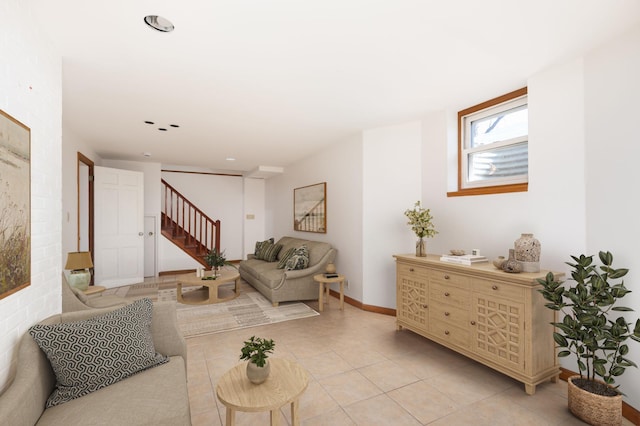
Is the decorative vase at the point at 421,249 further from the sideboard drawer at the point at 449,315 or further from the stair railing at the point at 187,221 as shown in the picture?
the stair railing at the point at 187,221

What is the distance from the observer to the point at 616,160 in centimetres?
216

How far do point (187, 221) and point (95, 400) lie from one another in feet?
22.2

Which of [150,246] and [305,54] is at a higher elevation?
[305,54]

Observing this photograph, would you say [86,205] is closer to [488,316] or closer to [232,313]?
[232,313]

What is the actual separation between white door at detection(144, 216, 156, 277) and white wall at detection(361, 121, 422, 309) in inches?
196

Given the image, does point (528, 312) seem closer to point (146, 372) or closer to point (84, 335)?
point (146, 372)

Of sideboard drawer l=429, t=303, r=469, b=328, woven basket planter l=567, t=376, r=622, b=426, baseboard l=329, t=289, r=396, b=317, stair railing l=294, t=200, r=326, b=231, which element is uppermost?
stair railing l=294, t=200, r=326, b=231

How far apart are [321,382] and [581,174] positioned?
266 cm

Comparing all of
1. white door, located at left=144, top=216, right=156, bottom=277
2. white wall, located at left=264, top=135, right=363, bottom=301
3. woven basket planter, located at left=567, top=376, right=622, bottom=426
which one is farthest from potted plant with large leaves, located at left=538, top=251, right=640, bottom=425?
white door, located at left=144, top=216, right=156, bottom=277

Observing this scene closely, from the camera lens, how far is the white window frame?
295 cm

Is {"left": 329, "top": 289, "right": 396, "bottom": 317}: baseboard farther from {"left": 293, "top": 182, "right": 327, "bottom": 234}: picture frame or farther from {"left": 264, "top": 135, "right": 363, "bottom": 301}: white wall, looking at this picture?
{"left": 293, "top": 182, "right": 327, "bottom": 234}: picture frame

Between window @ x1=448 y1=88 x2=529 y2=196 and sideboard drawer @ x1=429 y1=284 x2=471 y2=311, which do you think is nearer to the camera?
sideboard drawer @ x1=429 y1=284 x2=471 y2=311

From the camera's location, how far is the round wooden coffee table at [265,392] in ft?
4.98

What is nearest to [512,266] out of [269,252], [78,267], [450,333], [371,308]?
[450,333]
